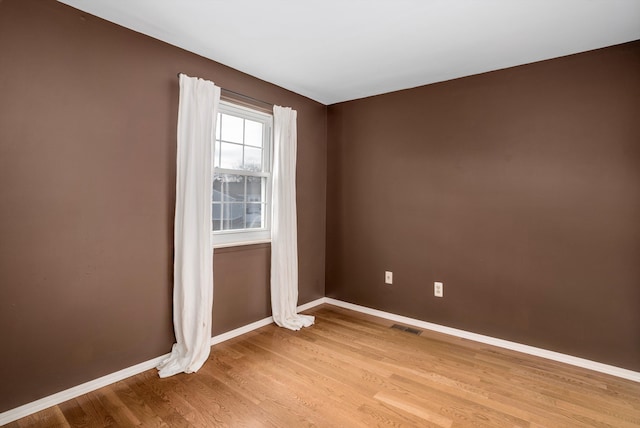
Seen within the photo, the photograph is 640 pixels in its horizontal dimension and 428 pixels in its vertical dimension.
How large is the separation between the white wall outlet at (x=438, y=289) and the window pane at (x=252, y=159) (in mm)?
2100

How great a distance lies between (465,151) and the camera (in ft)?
9.85

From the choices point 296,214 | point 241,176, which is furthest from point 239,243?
point 296,214

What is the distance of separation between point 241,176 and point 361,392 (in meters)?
2.09

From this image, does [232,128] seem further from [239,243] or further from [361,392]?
[361,392]

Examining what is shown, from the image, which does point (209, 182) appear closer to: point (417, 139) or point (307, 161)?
point (307, 161)

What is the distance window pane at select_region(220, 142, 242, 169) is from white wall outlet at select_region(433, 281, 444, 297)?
7.30 feet

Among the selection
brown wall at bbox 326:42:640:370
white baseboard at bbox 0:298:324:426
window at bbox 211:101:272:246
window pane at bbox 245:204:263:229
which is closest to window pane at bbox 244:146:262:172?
window at bbox 211:101:272:246

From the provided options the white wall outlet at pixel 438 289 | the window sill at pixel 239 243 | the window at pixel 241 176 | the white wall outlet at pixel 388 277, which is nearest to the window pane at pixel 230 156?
the window at pixel 241 176

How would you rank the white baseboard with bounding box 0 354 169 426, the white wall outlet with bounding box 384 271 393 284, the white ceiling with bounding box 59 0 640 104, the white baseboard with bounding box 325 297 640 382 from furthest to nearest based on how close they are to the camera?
1. the white wall outlet with bounding box 384 271 393 284
2. the white baseboard with bounding box 325 297 640 382
3. the white ceiling with bounding box 59 0 640 104
4. the white baseboard with bounding box 0 354 169 426

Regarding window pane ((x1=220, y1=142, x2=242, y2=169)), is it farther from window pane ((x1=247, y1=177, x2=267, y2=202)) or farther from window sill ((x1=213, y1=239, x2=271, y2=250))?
window sill ((x1=213, y1=239, x2=271, y2=250))

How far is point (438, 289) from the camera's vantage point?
10.3 feet

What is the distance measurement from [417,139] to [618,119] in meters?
1.51

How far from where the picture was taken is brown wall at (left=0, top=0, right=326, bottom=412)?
180cm

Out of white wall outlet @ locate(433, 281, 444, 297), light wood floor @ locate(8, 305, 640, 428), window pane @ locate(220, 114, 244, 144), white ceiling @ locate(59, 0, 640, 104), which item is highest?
white ceiling @ locate(59, 0, 640, 104)
